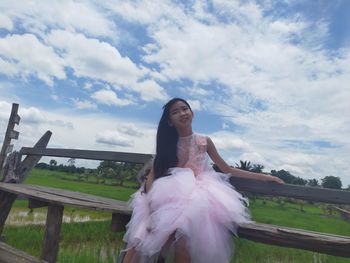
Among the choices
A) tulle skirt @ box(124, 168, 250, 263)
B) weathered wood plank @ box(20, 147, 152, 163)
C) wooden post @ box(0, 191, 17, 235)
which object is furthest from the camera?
wooden post @ box(0, 191, 17, 235)

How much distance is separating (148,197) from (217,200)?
547 millimetres

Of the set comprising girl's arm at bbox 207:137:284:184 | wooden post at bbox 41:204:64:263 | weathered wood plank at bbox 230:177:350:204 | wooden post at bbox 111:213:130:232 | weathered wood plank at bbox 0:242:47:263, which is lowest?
weathered wood plank at bbox 0:242:47:263

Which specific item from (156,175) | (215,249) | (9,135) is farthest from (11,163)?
(215,249)

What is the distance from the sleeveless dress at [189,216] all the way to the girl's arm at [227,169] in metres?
0.11

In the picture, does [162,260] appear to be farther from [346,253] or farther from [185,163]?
[346,253]

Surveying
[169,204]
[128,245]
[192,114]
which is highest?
[192,114]

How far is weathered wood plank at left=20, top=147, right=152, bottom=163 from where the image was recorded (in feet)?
13.0

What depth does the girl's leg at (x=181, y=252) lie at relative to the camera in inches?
105

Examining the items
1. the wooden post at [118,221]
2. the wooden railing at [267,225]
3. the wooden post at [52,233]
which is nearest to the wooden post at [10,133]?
the wooden railing at [267,225]

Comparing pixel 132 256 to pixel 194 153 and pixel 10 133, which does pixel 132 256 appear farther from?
pixel 10 133

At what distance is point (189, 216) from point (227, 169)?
2.58 ft

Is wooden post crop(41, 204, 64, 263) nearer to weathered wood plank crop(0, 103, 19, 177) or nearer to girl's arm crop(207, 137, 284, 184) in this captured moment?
girl's arm crop(207, 137, 284, 184)

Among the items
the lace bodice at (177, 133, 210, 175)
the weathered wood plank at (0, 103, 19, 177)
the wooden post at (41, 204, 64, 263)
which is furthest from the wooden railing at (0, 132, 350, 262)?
the weathered wood plank at (0, 103, 19, 177)

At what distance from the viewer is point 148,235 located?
9.01ft
